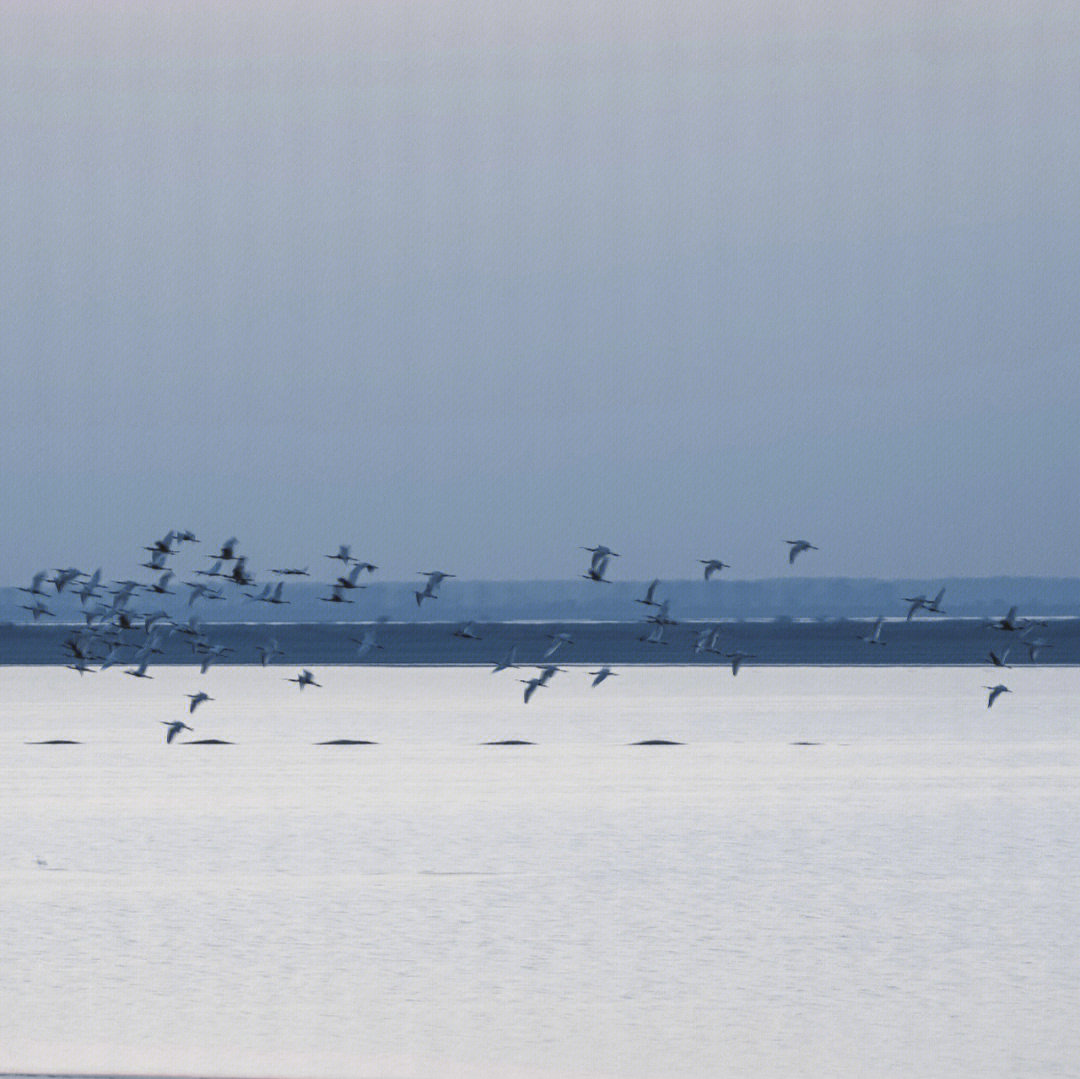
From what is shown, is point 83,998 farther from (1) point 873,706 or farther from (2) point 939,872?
(1) point 873,706

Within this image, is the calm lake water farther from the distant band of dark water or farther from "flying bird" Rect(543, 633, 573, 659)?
the distant band of dark water

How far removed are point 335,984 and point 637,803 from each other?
13.2m

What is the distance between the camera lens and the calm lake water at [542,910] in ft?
43.6

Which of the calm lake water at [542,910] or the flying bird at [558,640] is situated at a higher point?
the flying bird at [558,640]

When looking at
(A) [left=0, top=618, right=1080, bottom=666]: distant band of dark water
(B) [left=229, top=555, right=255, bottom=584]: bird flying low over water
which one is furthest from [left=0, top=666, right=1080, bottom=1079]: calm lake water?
(A) [left=0, top=618, right=1080, bottom=666]: distant band of dark water

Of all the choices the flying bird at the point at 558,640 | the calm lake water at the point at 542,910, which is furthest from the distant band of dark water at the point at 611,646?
the calm lake water at the point at 542,910

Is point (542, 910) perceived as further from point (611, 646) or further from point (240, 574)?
point (611, 646)

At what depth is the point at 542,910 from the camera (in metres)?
18.6

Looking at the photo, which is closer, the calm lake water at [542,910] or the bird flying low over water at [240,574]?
the calm lake water at [542,910]

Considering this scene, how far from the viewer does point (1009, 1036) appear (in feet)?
44.0

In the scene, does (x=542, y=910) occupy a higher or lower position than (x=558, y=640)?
lower

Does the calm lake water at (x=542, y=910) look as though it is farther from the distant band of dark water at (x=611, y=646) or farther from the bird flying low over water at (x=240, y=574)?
the distant band of dark water at (x=611, y=646)

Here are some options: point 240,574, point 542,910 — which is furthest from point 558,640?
point 542,910

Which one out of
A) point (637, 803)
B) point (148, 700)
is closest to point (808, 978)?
point (637, 803)
